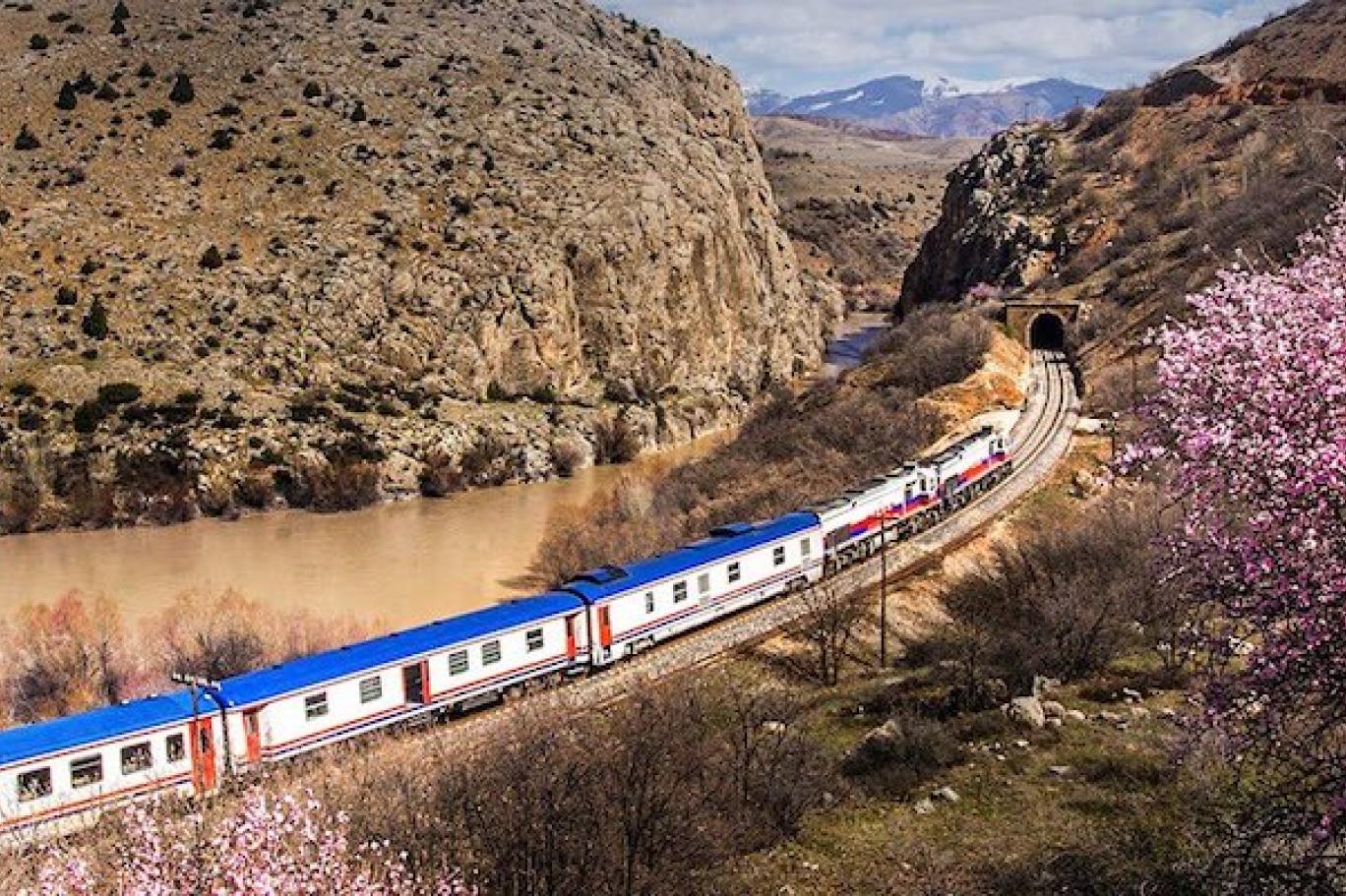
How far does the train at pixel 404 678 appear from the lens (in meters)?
20.7

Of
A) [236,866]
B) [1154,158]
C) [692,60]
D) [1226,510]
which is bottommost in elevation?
[236,866]

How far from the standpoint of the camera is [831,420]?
55.8 meters

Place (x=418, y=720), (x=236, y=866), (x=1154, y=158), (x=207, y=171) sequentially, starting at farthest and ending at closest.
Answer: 1. (x=1154, y=158)
2. (x=207, y=171)
3. (x=418, y=720)
4. (x=236, y=866)

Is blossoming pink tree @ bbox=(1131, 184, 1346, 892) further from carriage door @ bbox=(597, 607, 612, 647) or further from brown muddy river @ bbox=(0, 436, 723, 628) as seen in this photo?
brown muddy river @ bbox=(0, 436, 723, 628)

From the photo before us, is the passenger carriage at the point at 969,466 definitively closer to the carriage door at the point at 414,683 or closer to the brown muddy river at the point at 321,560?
the brown muddy river at the point at 321,560

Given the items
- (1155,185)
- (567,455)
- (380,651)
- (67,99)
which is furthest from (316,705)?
(1155,185)

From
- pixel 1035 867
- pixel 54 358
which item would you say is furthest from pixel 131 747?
pixel 54 358

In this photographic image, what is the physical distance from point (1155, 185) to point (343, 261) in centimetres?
5790

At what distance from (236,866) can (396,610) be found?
35.6 meters

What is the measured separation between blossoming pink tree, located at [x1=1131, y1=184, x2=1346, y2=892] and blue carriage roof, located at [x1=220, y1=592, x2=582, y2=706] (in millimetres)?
18221

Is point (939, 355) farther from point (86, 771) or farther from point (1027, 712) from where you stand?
point (86, 771)

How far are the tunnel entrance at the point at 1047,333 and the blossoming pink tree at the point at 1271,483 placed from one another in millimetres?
62831

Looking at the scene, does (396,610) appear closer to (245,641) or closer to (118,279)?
(245,641)

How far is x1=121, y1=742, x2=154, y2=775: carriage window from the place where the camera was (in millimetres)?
21234
